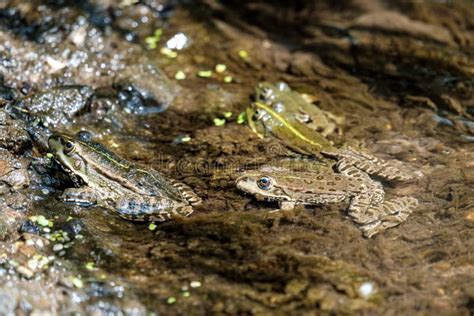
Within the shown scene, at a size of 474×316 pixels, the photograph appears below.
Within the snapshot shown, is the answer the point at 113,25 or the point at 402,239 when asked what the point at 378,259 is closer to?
the point at 402,239

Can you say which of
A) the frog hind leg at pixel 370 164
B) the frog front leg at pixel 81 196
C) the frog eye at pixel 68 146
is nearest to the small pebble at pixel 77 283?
the frog front leg at pixel 81 196

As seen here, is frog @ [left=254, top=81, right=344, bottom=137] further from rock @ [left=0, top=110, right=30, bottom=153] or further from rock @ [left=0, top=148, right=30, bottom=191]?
rock @ [left=0, top=148, right=30, bottom=191]

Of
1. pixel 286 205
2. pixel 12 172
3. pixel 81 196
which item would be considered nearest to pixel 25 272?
pixel 81 196

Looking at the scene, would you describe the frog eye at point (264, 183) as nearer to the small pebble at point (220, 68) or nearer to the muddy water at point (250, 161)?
the muddy water at point (250, 161)

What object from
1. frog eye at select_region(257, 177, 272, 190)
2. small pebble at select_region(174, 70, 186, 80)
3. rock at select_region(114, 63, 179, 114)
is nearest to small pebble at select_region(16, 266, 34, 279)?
frog eye at select_region(257, 177, 272, 190)

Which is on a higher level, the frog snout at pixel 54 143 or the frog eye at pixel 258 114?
Answer: the frog snout at pixel 54 143

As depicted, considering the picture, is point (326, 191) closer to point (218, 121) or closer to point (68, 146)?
point (218, 121)

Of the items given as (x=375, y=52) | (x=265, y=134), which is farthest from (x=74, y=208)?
(x=375, y=52)
